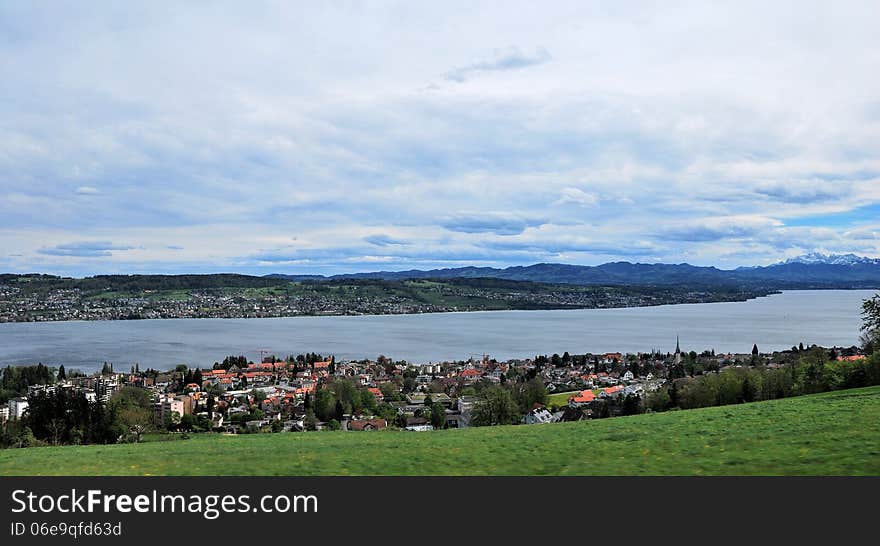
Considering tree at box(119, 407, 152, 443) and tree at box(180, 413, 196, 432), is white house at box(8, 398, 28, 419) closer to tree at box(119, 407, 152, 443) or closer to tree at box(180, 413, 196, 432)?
tree at box(180, 413, 196, 432)

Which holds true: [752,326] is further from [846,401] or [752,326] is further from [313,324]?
[846,401]

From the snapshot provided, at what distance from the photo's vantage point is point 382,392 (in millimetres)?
65688

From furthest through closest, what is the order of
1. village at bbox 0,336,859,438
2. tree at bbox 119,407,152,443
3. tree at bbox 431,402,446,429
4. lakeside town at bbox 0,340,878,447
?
1. village at bbox 0,336,859,438
2. tree at bbox 431,402,446,429
3. tree at bbox 119,407,152,443
4. lakeside town at bbox 0,340,878,447

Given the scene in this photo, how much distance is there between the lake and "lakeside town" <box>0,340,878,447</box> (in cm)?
1461

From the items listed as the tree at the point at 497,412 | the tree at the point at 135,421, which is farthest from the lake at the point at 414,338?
the tree at the point at 497,412

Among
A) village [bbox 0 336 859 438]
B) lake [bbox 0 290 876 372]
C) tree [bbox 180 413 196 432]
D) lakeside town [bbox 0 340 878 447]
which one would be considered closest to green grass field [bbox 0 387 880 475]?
lakeside town [bbox 0 340 878 447]

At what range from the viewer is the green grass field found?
9688mm

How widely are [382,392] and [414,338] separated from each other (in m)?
67.7

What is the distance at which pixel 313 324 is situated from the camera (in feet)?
610

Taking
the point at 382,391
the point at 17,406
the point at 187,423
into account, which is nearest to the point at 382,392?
the point at 382,391

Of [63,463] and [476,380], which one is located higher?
[63,463]

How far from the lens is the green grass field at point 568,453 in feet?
31.8
